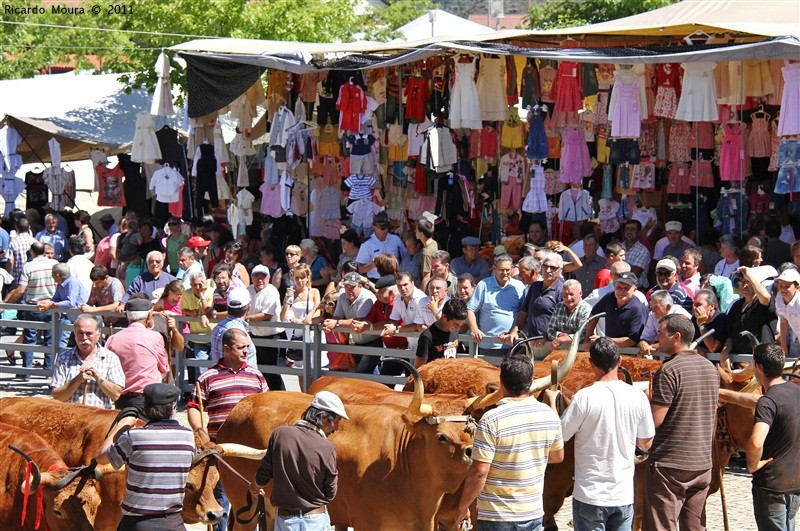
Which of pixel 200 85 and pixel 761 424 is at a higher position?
pixel 200 85

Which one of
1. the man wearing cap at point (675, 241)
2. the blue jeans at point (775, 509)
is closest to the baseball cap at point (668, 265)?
the man wearing cap at point (675, 241)

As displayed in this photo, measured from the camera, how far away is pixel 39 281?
56.1 ft

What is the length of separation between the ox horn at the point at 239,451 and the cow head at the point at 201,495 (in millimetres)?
114

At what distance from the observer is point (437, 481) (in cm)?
786

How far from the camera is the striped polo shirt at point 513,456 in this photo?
6.82 metres

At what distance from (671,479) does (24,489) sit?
4024 mm

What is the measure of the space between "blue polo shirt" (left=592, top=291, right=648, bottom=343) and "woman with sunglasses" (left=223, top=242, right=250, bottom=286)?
5669 mm

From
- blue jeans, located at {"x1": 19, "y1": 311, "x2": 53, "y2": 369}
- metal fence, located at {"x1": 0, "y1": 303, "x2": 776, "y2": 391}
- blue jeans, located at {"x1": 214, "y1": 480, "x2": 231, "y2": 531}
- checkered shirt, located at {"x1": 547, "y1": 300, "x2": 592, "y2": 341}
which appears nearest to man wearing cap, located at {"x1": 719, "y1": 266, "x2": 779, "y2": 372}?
metal fence, located at {"x1": 0, "y1": 303, "x2": 776, "y2": 391}

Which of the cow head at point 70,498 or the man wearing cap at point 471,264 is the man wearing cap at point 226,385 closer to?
the cow head at point 70,498

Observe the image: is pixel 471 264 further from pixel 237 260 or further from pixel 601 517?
pixel 601 517

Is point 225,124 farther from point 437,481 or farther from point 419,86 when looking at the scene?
point 437,481

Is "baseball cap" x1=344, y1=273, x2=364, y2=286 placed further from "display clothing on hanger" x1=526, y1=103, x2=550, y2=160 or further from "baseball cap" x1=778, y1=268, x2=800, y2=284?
"baseball cap" x1=778, y1=268, x2=800, y2=284

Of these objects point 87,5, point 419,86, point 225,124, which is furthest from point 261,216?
point 87,5

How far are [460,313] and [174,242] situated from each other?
896 centimetres
